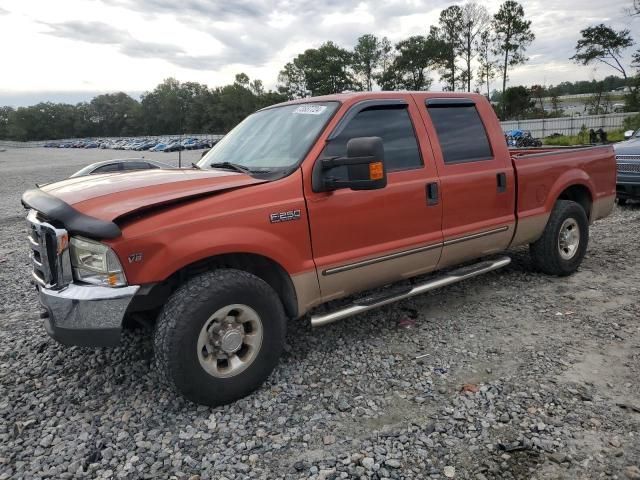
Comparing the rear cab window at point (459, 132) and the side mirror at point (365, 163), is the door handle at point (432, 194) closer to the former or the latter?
the rear cab window at point (459, 132)

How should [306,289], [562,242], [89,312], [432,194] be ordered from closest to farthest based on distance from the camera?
[89,312], [306,289], [432,194], [562,242]

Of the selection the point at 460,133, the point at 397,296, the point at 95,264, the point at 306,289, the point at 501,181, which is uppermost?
the point at 460,133

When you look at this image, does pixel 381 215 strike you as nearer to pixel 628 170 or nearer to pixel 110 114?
pixel 628 170

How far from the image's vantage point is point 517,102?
1810 inches

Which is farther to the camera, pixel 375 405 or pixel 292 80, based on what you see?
pixel 292 80

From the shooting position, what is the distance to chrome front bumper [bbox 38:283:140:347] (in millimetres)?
2658

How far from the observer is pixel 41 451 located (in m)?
2.67

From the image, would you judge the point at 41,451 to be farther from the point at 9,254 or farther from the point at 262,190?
the point at 9,254

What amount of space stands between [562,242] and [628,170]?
4.61 meters

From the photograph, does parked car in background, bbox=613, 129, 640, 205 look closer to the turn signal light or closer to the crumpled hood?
the turn signal light

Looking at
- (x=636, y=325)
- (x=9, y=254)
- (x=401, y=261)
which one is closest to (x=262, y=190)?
(x=401, y=261)

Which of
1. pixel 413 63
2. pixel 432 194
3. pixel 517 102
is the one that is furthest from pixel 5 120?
pixel 432 194

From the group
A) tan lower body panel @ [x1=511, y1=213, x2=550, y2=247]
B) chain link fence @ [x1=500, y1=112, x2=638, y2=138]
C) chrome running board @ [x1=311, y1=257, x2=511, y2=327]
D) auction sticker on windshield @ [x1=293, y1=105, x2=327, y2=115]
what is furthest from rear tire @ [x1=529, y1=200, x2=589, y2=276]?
chain link fence @ [x1=500, y1=112, x2=638, y2=138]

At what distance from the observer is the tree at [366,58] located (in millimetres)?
76812
